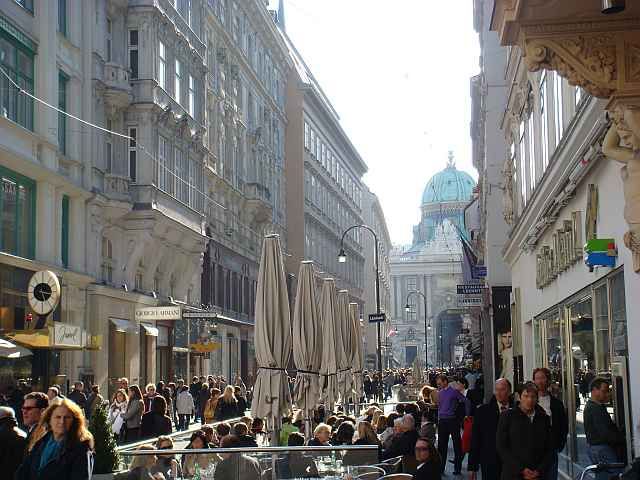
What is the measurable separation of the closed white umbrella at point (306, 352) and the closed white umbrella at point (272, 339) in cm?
184

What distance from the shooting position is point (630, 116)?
9695mm

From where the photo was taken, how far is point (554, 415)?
436 inches

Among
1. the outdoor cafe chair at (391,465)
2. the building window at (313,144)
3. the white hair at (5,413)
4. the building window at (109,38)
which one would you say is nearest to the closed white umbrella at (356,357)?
the building window at (109,38)

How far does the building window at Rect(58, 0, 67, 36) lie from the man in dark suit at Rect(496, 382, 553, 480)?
21.9 m

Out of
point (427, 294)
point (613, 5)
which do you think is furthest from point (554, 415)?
point (427, 294)

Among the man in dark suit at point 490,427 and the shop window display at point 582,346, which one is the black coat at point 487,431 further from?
→ the shop window display at point 582,346

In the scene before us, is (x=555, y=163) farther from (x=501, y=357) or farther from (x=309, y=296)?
(x=501, y=357)

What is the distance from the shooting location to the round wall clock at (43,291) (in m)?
24.5

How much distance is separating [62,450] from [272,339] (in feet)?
31.9

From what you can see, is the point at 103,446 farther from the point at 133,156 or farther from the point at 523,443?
the point at 133,156

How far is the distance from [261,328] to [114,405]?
4988mm

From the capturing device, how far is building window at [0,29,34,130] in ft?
81.1

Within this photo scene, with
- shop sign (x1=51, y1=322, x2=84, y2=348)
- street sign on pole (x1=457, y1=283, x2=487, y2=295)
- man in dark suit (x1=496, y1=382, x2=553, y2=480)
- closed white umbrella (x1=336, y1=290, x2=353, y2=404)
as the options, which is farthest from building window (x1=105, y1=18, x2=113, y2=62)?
man in dark suit (x1=496, y1=382, x2=553, y2=480)

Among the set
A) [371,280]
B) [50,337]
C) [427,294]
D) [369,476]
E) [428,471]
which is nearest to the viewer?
[369,476]
